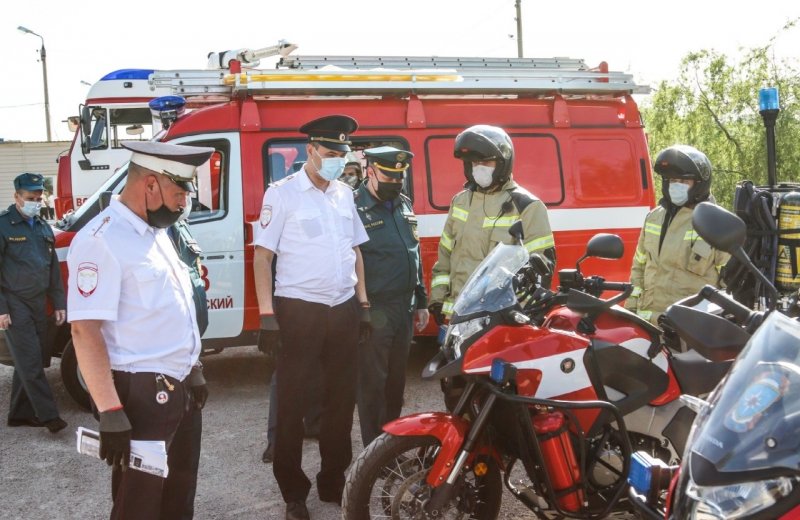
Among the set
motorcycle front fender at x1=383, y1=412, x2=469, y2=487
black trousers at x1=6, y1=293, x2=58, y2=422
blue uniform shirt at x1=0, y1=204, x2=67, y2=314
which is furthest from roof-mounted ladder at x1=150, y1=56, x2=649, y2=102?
motorcycle front fender at x1=383, y1=412, x2=469, y2=487

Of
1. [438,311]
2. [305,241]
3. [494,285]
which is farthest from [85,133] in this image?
[494,285]

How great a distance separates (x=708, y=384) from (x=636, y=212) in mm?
4196

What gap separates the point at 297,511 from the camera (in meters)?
3.79

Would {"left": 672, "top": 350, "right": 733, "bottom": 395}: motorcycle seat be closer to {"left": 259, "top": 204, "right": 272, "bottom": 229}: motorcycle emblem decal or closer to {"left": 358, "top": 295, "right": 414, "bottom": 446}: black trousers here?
{"left": 358, "top": 295, "right": 414, "bottom": 446}: black trousers

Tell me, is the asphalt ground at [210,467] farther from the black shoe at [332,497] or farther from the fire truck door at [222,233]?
the fire truck door at [222,233]

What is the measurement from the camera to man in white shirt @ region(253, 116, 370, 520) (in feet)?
12.4

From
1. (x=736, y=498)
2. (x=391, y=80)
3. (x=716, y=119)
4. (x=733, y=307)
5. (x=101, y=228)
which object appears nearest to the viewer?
(x=736, y=498)

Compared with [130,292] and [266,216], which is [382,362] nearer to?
[266,216]

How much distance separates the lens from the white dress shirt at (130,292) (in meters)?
2.48

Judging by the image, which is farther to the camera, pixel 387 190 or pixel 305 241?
pixel 387 190

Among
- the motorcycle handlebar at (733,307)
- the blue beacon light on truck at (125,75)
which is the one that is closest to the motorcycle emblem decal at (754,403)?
the motorcycle handlebar at (733,307)

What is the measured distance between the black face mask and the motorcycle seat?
6.00ft

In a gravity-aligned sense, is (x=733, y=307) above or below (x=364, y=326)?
above

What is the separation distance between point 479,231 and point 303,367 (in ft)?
3.92
